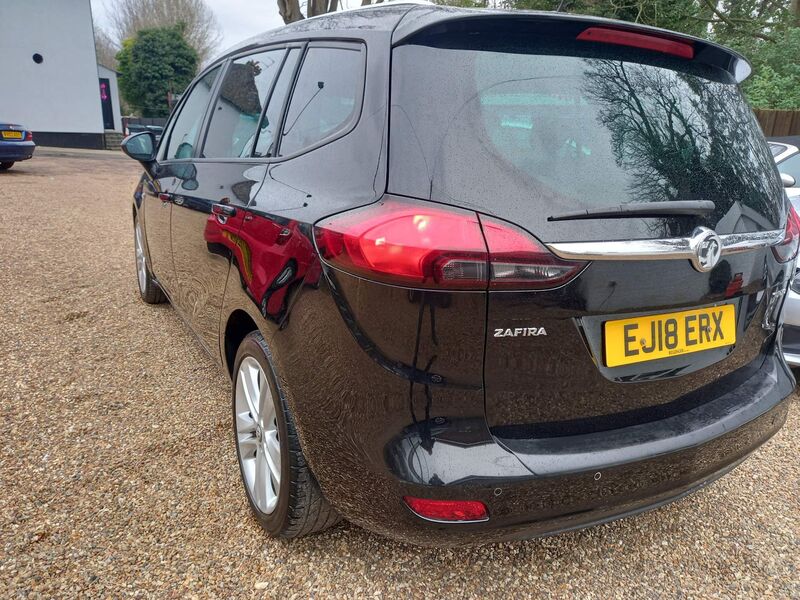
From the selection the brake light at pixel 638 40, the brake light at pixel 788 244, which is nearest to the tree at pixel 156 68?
the brake light at pixel 638 40

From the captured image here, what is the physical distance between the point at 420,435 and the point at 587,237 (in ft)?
1.99

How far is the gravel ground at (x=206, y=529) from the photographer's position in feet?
6.05

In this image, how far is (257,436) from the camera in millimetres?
2076

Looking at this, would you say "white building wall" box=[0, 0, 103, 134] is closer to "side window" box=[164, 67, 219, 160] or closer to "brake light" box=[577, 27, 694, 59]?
"side window" box=[164, 67, 219, 160]

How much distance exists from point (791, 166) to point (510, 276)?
4463 millimetres

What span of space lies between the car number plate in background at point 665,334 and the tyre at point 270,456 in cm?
95

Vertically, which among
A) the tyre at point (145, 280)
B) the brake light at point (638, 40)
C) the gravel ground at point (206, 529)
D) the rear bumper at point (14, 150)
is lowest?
the gravel ground at point (206, 529)

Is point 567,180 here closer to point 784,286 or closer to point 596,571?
point 784,286

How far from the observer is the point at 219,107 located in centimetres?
272

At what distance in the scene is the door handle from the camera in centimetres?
208

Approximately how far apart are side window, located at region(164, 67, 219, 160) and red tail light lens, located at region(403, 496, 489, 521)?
2.21 meters

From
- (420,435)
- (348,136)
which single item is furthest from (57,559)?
(348,136)

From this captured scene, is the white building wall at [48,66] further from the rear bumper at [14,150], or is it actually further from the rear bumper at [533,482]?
the rear bumper at [533,482]

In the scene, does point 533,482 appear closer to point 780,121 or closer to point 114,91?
point 780,121
